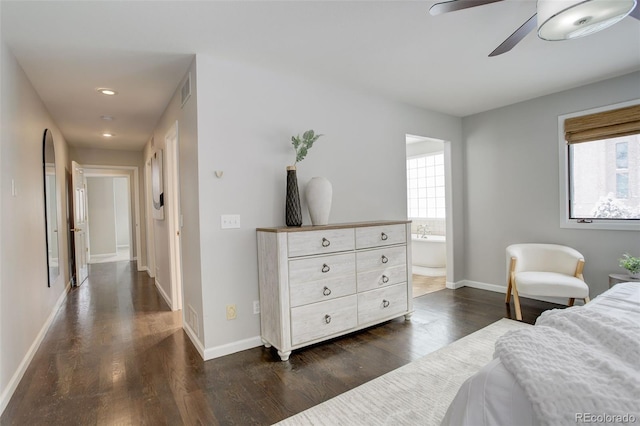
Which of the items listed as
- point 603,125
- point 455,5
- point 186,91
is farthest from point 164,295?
point 603,125

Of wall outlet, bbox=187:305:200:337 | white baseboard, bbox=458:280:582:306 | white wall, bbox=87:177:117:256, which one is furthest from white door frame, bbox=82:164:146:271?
white baseboard, bbox=458:280:582:306

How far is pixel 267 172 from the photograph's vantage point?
2869mm

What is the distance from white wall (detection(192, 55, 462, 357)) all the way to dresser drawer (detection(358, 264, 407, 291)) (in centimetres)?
68

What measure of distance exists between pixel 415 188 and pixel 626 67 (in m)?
3.74

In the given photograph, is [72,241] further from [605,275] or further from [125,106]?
[605,275]

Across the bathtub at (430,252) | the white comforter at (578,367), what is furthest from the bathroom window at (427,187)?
the white comforter at (578,367)

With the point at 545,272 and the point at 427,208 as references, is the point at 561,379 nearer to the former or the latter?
the point at 545,272

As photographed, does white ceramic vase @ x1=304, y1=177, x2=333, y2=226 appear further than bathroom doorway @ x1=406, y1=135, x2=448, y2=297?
No

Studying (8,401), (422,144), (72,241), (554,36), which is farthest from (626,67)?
(72,241)

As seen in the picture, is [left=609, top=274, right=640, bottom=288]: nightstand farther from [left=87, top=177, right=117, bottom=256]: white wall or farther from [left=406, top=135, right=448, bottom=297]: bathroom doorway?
[left=87, top=177, right=117, bottom=256]: white wall

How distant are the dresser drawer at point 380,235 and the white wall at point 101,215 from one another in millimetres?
8559

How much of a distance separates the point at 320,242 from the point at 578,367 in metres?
1.88

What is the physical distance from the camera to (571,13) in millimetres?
1646

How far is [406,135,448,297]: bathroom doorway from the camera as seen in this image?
5375 millimetres
